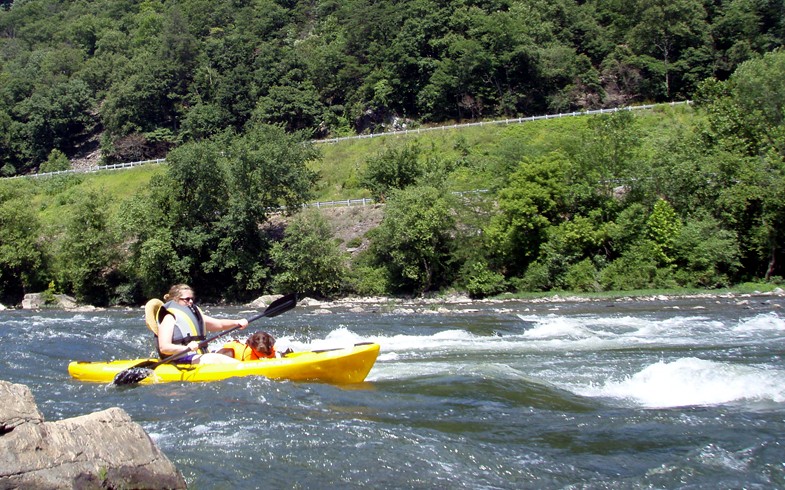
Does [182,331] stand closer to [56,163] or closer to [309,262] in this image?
[309,262]

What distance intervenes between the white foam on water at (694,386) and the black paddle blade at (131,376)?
6.09m

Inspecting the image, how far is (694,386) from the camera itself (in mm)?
9445

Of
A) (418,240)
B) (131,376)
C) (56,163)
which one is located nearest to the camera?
(131,376)

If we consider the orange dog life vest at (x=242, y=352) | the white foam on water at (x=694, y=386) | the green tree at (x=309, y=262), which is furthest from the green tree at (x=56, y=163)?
the white foam on water at (x=694, y=386)

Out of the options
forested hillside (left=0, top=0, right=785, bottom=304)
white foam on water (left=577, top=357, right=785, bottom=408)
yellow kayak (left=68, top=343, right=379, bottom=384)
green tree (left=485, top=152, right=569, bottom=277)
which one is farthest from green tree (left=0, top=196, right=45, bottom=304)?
white foam on water (left=577, top=357, right=785, bottom=408)

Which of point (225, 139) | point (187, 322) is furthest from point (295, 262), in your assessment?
point (187, 322)

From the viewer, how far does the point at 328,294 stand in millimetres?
32469

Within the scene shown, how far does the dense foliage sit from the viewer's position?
5444cm

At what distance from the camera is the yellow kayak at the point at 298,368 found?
1016cm

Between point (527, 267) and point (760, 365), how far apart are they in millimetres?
20598

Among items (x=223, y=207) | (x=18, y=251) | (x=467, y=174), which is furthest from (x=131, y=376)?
(x=18, y=251)

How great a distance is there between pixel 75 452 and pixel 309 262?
2727 cm

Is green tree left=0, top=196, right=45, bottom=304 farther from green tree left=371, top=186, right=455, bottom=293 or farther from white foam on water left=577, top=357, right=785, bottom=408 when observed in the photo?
white foam on water left=577, top=357, right=785, bottom=408

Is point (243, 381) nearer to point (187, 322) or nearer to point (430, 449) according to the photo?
point (187, 322)
